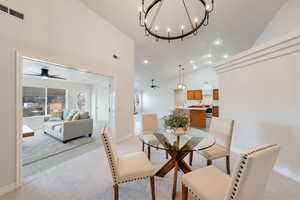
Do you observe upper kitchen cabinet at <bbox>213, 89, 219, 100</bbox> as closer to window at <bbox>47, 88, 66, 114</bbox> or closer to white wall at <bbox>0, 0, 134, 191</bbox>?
white wall at <bbox>0, 0, 134, 191</bbox>

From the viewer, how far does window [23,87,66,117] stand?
546cm

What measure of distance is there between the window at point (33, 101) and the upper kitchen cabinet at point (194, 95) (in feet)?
25.6

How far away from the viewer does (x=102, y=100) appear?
790 centimetres

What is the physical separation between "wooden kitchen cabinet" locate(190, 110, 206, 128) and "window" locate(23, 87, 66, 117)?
22.0ft

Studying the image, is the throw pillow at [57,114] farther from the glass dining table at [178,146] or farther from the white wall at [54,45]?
the glass dining table at [178,146]

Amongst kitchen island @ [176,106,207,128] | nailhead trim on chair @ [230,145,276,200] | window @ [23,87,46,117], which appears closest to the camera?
nailhead trim on chair @ [230,145,276,200]

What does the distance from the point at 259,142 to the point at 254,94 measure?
3.15ft

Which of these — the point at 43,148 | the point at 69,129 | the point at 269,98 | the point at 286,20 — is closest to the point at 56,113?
the point at 69,129

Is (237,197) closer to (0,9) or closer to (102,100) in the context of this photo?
(0,9)

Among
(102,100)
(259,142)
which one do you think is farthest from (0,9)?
(102,100)

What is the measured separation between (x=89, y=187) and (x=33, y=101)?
5.91 meters

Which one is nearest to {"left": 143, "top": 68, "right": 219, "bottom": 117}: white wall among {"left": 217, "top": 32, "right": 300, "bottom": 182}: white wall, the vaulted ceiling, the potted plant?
the vaulted ceiling

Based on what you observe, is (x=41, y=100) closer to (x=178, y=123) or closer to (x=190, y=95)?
(x=178, y=123)

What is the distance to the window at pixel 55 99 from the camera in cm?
617
